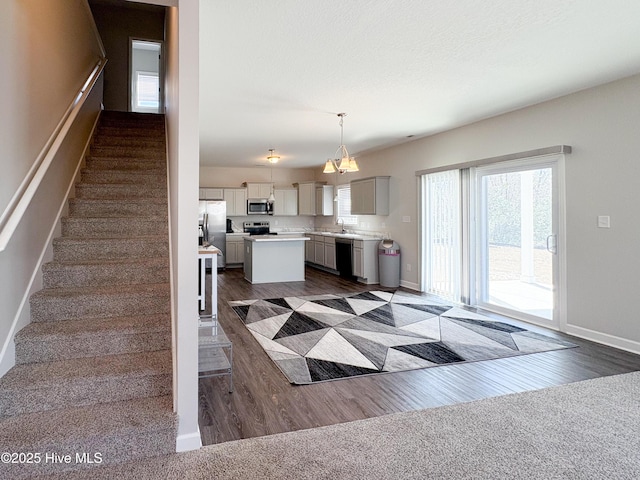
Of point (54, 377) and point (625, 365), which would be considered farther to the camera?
point (625, 365)

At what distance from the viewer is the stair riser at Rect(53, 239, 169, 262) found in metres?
3.19

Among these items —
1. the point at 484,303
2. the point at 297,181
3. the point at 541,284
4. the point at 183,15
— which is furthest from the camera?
the point at 297,181

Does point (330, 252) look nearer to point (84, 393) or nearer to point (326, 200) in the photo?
point (326, 200)

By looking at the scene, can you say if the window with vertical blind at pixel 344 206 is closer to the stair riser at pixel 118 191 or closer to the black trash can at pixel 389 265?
the black trash can at pixel 389 265

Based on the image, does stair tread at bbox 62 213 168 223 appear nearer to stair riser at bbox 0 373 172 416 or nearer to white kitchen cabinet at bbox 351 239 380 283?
stair riser at bbox 0 373 172 416

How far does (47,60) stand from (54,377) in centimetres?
239

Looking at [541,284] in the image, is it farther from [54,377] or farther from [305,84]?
[54,377]

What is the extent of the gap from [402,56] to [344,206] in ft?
20.0

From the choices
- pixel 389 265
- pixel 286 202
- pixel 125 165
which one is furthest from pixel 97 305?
pixel 286 202

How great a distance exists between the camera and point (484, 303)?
5.49 meters

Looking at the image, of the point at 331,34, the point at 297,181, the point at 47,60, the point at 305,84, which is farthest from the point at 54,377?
the point at 297,181

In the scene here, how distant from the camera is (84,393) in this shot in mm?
2238

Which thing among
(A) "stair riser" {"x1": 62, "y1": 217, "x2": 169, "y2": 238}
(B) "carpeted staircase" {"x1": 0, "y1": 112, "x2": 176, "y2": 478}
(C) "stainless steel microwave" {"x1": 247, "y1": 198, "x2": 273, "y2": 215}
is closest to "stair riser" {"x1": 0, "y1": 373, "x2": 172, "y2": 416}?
(B) "carpeted staircase" {"x1": 0, "y1": 112, "x2": 176, "y2": 478}

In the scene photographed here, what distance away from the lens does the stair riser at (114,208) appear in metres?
3.63
